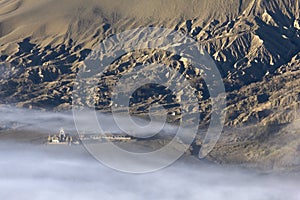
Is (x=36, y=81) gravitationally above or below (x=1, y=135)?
above

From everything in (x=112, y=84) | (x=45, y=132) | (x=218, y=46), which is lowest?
(x=45, y=132)

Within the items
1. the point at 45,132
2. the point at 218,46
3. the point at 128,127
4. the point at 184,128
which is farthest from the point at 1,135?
the point at 218,46

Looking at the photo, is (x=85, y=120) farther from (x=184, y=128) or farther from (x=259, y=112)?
(x=259, y=112)

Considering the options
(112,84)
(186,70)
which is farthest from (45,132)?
(186,70)

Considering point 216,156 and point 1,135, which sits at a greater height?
point 1,135

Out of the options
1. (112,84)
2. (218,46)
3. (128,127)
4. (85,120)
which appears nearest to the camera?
(128,127)

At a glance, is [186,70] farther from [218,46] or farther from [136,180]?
[136,180]

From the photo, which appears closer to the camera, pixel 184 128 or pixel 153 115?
pixel 184 128

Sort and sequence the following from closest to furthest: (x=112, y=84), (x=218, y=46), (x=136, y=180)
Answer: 1. (x=136, y=180)
2. (x=112, y=84)
3. (x=218, y=46)

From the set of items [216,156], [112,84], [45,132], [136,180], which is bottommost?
[136,180]
